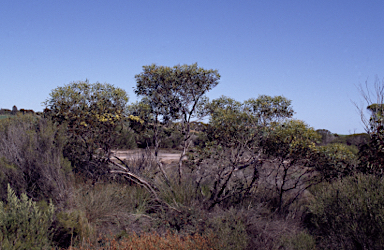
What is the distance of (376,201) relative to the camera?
4.07 m

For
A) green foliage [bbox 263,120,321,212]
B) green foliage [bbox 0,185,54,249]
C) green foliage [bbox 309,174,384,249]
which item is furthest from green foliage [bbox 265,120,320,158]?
green foliage [bbox 0,185,54,249]

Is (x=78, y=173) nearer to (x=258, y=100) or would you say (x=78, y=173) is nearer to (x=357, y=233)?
(x=258, y=100)

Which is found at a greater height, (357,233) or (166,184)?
(166,184)

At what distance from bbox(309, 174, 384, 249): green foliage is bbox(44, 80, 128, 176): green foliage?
4.80 meters

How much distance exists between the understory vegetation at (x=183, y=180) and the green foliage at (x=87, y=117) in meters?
0.03

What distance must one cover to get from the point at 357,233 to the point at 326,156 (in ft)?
7.23

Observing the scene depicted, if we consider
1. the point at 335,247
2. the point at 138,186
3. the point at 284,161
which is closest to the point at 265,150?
the point at 284,161

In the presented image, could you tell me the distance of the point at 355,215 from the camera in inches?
166

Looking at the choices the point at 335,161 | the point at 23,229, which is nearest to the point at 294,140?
the point at 335,161

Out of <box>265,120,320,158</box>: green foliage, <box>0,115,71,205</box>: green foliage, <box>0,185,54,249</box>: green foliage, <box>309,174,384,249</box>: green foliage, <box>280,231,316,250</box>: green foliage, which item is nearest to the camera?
<box>0,185,54,249</box>: green foliage

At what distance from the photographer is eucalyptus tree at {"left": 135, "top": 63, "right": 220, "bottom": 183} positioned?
6762mm

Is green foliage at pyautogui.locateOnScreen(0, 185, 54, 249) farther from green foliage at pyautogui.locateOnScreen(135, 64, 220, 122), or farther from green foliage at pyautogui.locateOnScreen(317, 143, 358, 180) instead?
green foliage at pyautogui.locateOnScreen(317, 143, 358, 180)

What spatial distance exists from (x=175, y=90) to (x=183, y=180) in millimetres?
2209

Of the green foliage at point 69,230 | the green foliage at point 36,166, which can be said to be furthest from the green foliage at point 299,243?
the green foliage at point 36,166
